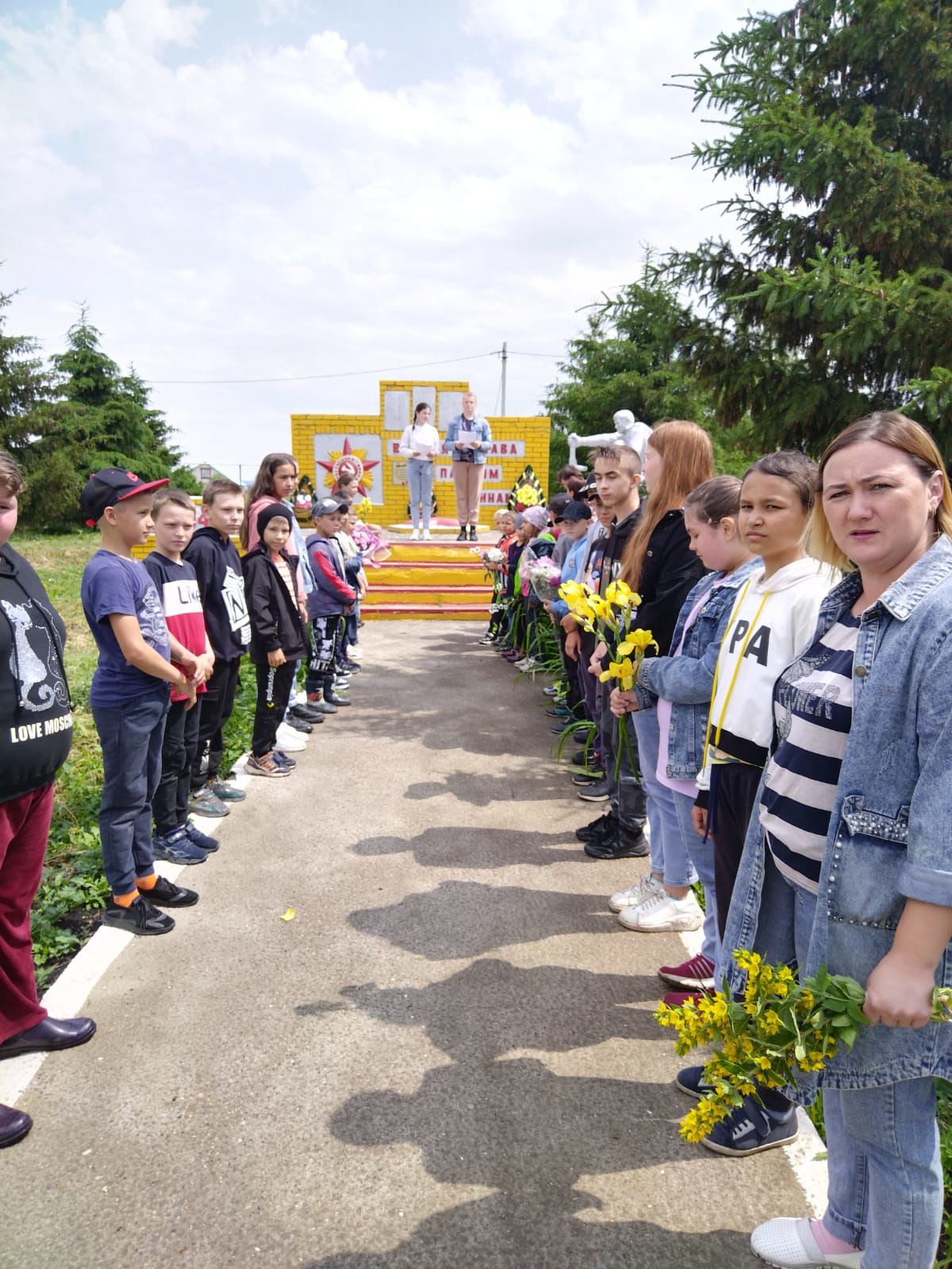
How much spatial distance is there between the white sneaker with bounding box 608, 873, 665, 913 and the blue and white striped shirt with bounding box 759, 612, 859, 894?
191 centimetres

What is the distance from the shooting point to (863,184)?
5.62 m

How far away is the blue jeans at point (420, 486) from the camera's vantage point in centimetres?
1415

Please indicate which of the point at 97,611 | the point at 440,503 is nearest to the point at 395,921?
the point at 97,611

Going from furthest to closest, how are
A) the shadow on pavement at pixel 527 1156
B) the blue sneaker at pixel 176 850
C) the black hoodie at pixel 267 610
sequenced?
the black hoodie at pixel 267 610 < the blue sneaker at pixel 176 850 < the shadow on pavement at pixel 527 1156

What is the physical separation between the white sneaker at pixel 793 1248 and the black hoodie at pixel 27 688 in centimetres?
254

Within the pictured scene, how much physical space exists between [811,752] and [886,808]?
24 centimetres

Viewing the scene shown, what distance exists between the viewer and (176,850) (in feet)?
13.6

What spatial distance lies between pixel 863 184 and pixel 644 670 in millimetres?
4757

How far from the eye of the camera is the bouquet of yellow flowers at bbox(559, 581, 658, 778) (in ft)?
11.0

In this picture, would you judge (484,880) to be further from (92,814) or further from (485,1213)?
(92,814)

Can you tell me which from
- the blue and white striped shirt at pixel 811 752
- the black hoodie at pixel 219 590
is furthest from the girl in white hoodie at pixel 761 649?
the black hoodie at pixel 219 590

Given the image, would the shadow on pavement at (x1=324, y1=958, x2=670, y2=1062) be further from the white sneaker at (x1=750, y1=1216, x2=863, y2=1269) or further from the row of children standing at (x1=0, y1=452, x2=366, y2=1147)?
the row of children standing at (x1=0, y1=452, x2=366, y2=1147)

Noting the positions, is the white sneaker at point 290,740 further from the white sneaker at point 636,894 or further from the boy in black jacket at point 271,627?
the white sneaker at point 636,894

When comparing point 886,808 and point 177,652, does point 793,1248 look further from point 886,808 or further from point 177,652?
point 177,652
